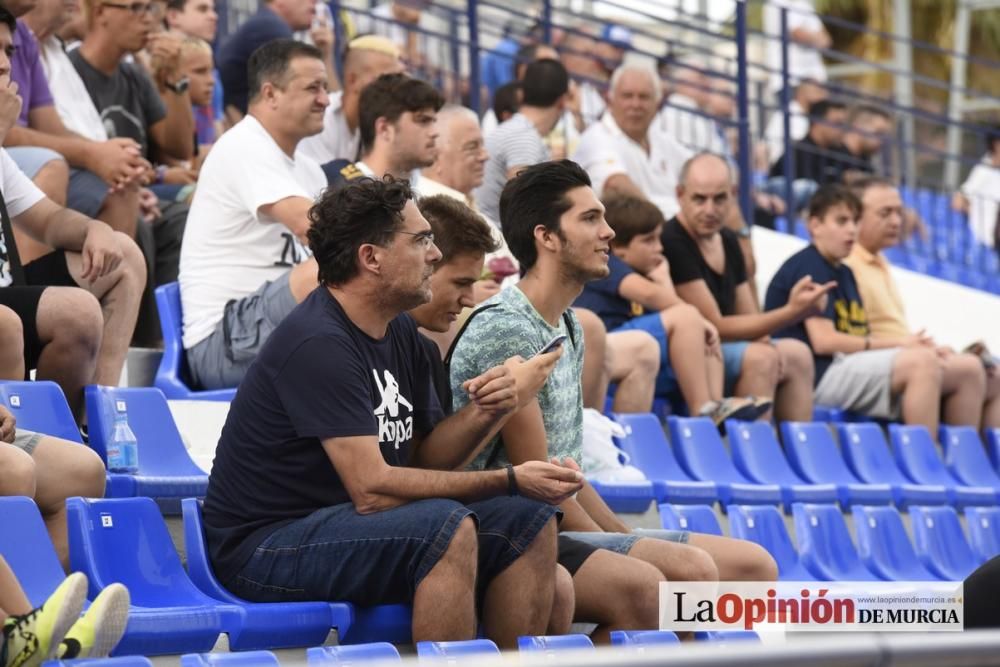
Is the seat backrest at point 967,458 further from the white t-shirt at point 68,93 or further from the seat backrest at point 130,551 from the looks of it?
the seat backrest at point 130,551

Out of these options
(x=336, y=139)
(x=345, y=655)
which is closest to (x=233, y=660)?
(x=345, y=655)

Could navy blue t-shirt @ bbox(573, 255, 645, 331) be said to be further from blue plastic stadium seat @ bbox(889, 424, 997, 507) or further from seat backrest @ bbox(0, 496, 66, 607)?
seat backrest @ bbox(0, 496, 66, 607)

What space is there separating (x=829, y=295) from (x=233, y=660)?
505 cm

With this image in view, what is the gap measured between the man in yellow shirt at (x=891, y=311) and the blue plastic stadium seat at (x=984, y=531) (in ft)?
3.59

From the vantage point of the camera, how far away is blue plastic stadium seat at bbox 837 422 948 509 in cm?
682

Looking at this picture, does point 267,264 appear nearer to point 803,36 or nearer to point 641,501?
point 641,501

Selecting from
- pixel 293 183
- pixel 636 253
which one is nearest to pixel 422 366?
pixel 293 183

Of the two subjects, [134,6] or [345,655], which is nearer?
A: [345,655]

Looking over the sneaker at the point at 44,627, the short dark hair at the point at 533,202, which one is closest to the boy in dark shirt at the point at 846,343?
the short dark hair at the point at 533,202

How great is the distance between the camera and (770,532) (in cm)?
552

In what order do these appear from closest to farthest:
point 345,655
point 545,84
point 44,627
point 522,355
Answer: point 44,627 → point 345,655 → point 522,355 → point 545,84

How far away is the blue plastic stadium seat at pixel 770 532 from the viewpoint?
5426mm

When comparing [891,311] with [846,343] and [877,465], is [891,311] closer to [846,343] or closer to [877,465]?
[846,343]

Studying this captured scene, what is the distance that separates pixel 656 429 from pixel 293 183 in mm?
1639
